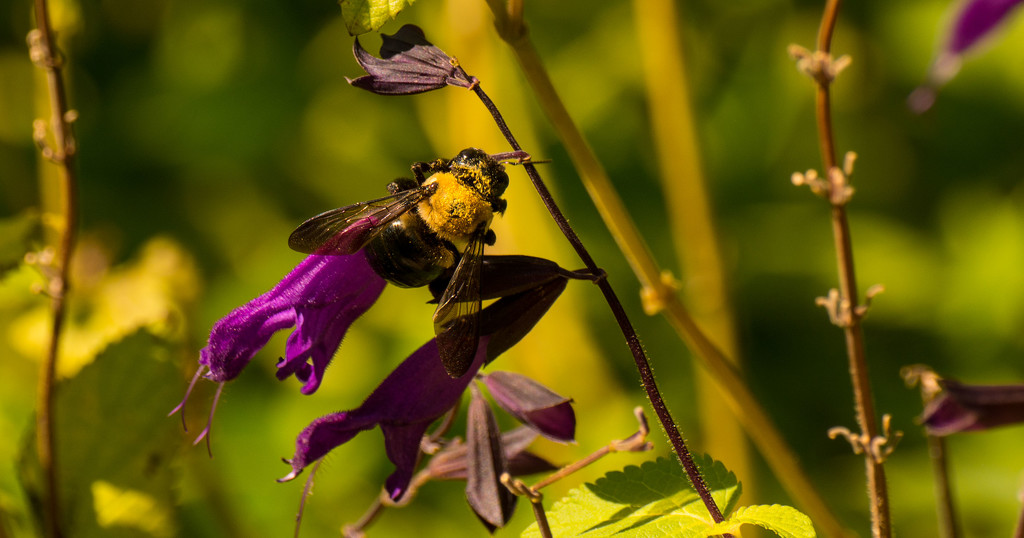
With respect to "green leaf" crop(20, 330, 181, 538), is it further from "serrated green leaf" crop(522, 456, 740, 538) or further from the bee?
"serrated green leaf" crop(522, 456, 740, 538)

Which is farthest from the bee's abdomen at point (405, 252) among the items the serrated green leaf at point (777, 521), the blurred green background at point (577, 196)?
the blurred green background at point (577, 196)

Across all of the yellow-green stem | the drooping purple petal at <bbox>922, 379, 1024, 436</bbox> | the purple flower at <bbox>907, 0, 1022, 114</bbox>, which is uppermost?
the yellow-green stem

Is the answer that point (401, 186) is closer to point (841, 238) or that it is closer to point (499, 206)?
point (499, 206)

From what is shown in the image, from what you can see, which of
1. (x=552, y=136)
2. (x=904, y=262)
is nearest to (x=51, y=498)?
(x=552, y=136)

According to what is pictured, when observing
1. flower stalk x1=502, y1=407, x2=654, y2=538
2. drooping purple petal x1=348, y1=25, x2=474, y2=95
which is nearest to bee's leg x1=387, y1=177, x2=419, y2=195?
drooping purple petal x1=348, y1=25, x2=474, y2=95

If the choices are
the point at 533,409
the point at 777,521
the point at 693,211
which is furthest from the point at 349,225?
the point at 693,211

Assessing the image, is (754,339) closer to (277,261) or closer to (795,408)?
(795,408)
